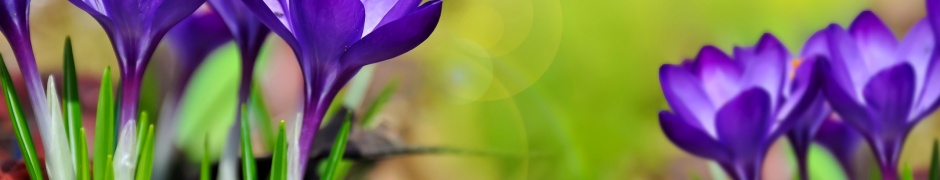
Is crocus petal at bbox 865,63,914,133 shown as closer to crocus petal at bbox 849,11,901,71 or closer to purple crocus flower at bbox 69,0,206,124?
crocus petal at bbox 849,11,901,71

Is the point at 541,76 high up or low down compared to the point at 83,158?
up

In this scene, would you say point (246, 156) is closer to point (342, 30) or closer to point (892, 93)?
point (342, 30)

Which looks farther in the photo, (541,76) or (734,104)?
(541,76)

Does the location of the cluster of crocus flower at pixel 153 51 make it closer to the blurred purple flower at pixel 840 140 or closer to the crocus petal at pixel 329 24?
the crocus petal at pixel 329 24

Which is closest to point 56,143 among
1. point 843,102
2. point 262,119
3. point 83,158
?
point 83,158

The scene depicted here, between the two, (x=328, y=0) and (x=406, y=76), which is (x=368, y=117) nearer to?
(x=406, y=76)

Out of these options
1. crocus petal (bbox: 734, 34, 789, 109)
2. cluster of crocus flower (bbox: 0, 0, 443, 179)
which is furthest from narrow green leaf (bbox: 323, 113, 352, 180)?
crocus petal (bbox: 734, 34, 789, 109)
